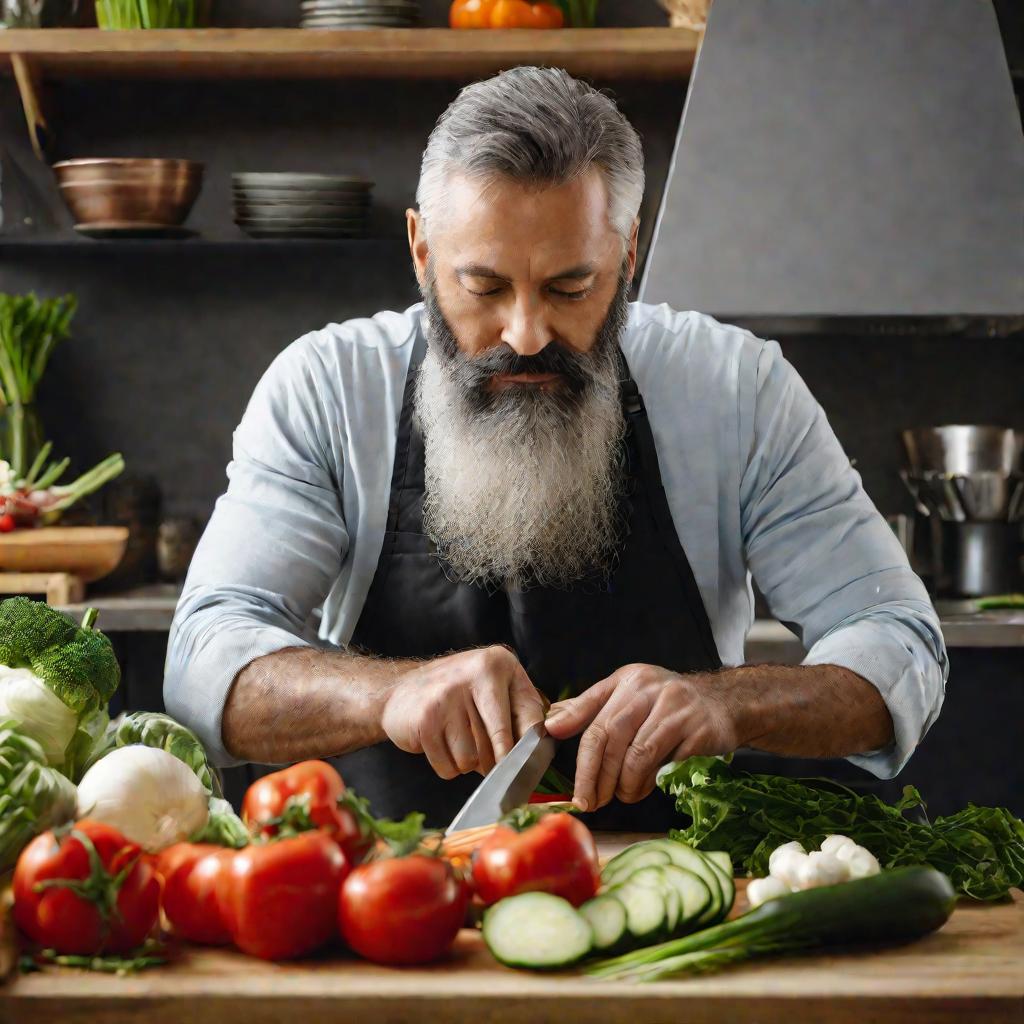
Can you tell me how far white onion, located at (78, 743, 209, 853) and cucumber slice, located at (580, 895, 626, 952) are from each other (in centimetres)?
38

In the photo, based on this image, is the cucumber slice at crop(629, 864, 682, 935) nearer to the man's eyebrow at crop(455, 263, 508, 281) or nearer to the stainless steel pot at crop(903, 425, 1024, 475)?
the man's eyebrow at crop(455, 263, 508, 281)

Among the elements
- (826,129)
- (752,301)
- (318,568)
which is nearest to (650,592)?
(318,568)

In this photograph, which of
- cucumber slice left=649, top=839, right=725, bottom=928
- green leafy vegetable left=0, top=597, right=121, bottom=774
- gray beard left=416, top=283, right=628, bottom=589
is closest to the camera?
cucumber slice left=649, top=839, right=725, bottom=928

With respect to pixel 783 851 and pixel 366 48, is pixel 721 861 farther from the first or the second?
pixel 366 48

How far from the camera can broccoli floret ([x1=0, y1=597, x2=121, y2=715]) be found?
1.33 meters

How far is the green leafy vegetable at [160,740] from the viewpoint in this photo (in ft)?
4.57

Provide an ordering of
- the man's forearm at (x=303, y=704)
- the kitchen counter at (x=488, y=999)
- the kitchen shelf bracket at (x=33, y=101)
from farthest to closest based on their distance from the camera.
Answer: the kitchen shelf bracket at (x=33, y=101), the man's forearm at (x=303, y=704), the kitchen counter at (x=488, y=999)

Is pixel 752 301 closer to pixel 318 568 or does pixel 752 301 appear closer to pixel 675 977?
pixel 318 568

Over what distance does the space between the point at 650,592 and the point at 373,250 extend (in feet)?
6.13

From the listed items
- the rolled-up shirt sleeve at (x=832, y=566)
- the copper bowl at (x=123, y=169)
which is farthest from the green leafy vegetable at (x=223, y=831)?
the copper bowl at (x=123, y=169)

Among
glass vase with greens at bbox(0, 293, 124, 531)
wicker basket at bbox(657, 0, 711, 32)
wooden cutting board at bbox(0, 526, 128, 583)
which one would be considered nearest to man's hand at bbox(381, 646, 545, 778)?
wooden cutting board at bbox(0, 526, 128, 583)

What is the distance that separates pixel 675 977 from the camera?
3.33 feet

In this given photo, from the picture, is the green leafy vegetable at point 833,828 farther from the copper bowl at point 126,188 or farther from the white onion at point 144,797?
the copper bowl at point 126,188

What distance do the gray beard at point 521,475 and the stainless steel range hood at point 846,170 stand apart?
1.07 m
